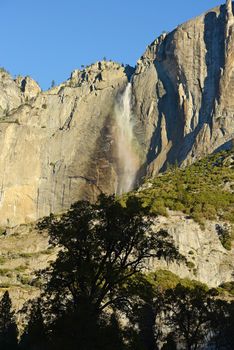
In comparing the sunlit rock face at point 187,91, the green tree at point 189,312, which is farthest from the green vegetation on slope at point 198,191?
the green tree at point 189,312

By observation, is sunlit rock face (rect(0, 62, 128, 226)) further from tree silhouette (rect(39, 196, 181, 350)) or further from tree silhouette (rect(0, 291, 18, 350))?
tree silhouette (rect(39, 196, 181, 350))

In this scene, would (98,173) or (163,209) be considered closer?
(163,209)

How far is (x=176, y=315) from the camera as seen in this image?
49281mm

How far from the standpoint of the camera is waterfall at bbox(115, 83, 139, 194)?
144 m

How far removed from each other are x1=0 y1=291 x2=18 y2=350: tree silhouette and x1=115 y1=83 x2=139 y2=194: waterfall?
8670 cm

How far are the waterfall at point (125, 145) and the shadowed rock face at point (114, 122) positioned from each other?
108cm

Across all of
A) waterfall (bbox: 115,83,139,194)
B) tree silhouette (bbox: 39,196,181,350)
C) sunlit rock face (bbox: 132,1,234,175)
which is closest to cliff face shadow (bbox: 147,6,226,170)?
sunlit rock face (bbox: 132,1,234,175)

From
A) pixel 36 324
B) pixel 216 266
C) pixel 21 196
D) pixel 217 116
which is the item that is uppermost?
pixel 217 116

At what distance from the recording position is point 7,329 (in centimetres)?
5378

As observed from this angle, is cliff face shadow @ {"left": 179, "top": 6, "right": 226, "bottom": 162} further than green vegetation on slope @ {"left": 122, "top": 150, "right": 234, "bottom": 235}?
Yes

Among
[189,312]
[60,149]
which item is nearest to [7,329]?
[189,312]

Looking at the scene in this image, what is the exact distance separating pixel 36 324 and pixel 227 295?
36.6m

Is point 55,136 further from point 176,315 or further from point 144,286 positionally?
point 144,286

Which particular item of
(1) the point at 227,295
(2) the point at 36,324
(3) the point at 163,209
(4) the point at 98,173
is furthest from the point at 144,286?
(4) the point at 98,173
